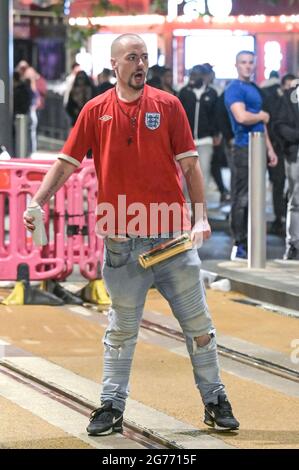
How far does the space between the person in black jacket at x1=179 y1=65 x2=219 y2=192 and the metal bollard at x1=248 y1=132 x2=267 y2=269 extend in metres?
5.07

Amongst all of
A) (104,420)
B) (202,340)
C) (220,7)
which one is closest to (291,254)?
(202,340)

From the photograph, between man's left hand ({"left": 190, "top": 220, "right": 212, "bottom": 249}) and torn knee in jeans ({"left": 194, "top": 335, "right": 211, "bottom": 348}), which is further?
torn knee in jeans ({"left": 194, "top": 335, "right": 211, "bottom": 348})

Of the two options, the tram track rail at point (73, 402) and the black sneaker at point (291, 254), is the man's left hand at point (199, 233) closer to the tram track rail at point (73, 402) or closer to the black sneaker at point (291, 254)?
the tram track rail at point (73, 402)

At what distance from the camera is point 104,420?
23.8 feet

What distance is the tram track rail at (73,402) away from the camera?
715 cm

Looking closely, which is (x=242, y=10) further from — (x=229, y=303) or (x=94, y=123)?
(x=94, y=123)

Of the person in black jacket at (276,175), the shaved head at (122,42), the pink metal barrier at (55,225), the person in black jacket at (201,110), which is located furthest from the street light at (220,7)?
the shaved head at (122,42)

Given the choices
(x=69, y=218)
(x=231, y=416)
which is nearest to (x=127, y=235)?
(x=231, y=416)

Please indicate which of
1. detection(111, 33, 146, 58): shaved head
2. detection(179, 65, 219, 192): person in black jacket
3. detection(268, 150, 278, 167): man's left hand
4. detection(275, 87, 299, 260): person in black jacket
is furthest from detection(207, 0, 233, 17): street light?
detection(111, 33, 146, 58): shaved head

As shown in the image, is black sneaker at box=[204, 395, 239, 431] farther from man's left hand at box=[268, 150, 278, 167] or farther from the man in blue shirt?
man's left hand at box=[268, 150, 278, 167]

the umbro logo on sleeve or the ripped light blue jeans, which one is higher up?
the umbro logo on sleeve

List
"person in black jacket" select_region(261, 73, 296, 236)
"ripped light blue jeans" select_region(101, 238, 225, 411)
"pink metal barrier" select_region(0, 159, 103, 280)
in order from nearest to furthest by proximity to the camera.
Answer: "ripped light blue jeans" select_region(101, 238, 225, 411)
"pink metal barrier" select_region(0, 159, 103, 280)
"person in black jacket" select_region(261, 73, 296, 236)

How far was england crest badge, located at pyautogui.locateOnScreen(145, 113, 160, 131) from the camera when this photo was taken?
7129 mm

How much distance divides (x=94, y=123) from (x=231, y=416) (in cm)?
159
